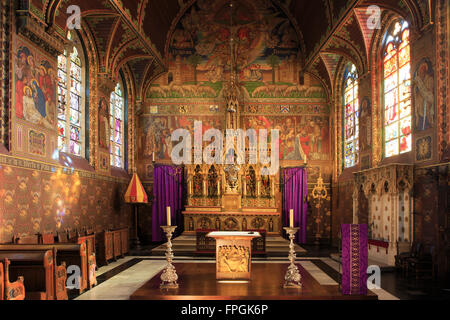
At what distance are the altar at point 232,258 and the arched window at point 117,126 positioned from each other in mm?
8217

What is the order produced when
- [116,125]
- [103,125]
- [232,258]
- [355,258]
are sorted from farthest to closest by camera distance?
[116,125], [103,125], [232,258], [355,258]

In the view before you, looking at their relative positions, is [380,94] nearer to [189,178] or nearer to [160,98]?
[189,178]

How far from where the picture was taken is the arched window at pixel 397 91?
35.1ft

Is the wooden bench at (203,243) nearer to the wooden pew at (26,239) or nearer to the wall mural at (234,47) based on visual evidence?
the wooden pew at (26,239)

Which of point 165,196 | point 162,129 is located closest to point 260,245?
point 165,196

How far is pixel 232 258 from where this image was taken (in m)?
7.88

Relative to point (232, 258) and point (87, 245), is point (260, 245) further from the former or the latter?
point (87, 245)

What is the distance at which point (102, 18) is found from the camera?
11.8 metres

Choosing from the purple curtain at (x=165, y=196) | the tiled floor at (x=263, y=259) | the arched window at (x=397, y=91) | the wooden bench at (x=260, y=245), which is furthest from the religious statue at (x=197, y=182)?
the arched window at (x=397, y=91)

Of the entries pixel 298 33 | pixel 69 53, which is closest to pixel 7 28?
pixel 69 53

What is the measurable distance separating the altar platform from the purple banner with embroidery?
0.58 ft

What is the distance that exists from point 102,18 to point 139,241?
8321 mm

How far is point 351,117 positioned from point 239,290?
10.1 metres

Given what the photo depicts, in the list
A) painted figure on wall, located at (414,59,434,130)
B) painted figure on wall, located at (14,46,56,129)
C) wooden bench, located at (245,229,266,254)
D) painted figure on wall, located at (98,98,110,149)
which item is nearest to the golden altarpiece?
wooden bench, located at (245,229,266,254)
